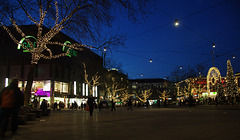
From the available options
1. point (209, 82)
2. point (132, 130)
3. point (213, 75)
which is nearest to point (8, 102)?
point (132, 130)

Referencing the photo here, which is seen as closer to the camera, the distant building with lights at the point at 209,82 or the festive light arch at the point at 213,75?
the festive light arch at the point at 213,75

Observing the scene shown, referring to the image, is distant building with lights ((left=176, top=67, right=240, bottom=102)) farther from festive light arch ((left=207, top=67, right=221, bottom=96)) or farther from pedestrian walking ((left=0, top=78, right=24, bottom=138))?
pedestrian walking ((left=0, top=78, right=24, bottom=138))

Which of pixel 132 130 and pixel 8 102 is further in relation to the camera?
pixel 132 130

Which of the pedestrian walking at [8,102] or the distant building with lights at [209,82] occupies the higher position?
the distant building with lights at [209,82]

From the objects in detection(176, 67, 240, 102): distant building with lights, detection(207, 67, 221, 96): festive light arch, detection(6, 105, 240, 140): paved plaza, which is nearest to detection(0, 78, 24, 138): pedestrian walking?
detection(6, 105, 240, 140): paved plaza

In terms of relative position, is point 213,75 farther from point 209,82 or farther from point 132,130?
point 132,130

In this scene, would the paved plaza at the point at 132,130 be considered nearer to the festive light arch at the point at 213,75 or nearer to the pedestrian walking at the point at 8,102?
the pedestrian walking at the point at 8,102

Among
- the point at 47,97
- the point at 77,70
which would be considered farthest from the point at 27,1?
the point at 77,70

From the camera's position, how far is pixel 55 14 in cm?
1352

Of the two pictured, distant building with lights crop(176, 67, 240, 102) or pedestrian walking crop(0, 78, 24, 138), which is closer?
pedestrian walking crop(0, 78, 24, 138)

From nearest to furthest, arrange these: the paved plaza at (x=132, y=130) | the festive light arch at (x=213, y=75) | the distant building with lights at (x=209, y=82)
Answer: the paved plaza at (x=132, y=130) < the festive light arch at (x=213, y=75) < the distant building with lights at (x=209, y=82)

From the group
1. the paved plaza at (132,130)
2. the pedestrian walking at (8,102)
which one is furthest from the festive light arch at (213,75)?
the pedestrian walking at (8,102)

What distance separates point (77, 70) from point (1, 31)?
53.0m

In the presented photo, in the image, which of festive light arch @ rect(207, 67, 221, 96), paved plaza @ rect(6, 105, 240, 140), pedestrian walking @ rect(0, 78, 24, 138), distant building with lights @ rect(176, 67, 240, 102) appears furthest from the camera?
distant building with lights @ rect(176, 67, 240, 102)
